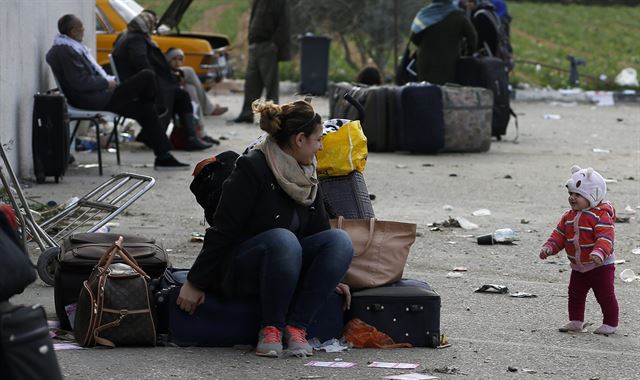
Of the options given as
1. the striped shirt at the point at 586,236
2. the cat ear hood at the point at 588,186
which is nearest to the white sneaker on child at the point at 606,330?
the striped shirt at the point at 586,236

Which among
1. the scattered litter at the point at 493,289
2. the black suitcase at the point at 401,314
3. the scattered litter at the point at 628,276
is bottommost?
the scattered litter at the point at 628,276

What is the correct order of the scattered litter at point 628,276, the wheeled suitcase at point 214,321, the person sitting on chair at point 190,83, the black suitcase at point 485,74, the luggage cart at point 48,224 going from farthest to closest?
the black suitcase at point 485,74
the person sitting on chair at point 190,83
the scattered litter at point 628,276
the luggage cart at point 48,224
the wheeled suitcase at point 214,321

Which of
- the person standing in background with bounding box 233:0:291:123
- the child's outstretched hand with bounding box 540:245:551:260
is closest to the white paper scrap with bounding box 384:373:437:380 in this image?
the child's outstretched hand with bounding box 540:245:551:260

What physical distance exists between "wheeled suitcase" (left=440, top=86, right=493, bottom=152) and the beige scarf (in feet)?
29.1

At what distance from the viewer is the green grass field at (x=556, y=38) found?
27.6 m

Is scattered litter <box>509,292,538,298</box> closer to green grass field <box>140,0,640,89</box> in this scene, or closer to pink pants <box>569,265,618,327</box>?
pink pants <box>569,265,618,327</box>

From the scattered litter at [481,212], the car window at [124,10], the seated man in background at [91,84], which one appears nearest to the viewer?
the scattered litter at [481,212]

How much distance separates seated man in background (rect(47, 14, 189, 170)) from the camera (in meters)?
12.4

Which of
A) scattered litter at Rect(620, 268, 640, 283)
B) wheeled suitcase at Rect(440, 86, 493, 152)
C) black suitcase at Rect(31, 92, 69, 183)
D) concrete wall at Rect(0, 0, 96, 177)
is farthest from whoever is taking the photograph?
wheeled suitcase at Rect(440, 86, 493, 152)

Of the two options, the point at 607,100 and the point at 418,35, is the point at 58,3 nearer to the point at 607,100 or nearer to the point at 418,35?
the point at 418,35

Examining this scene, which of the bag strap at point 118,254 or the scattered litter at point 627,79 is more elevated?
the bag strap at point 118,254

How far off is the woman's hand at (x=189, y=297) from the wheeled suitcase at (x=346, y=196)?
1.02 metres

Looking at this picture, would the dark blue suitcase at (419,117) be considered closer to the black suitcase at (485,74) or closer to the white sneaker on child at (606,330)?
the black suitcase at (485,74)

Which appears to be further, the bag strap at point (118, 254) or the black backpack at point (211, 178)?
the black backpack at point (211, 178)
